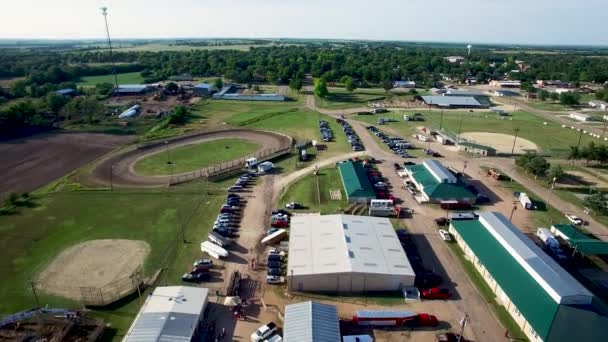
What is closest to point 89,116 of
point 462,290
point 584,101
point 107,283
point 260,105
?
point 260,105

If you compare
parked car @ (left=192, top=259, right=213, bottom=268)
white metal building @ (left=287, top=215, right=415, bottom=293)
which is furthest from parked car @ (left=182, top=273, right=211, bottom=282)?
white metal building @ (left=287, top=215, right=415, bottom=293)

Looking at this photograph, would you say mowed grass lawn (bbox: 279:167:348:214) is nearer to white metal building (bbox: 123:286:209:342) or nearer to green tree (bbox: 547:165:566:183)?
white metal building (bbox: 123:286:209:342)

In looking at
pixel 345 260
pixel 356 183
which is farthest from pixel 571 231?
pixel 345 260

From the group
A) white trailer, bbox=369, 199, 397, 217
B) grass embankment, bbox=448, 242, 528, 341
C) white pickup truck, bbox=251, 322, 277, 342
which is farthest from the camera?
white trailer, bbox=369, 199, 397, 217

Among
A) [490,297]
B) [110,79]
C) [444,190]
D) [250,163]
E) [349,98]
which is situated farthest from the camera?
[110,79]

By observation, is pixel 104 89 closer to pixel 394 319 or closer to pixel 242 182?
pixel 242 182

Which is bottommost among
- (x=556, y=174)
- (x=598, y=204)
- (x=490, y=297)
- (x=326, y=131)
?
→ (x=490, y=297)

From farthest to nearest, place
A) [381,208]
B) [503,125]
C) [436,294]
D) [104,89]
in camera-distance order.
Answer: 1. [104,89]
2. [503,125]
3. [381,208]
4. [436,294]

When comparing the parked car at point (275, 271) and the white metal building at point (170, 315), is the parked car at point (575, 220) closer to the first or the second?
the parked car at point (275, 271)
